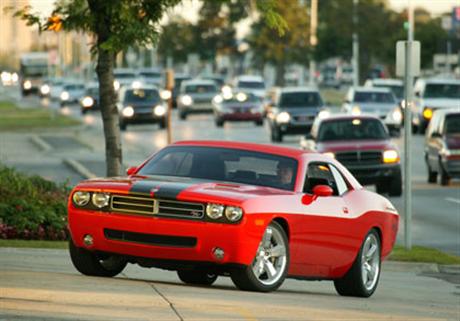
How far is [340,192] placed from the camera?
15250mm

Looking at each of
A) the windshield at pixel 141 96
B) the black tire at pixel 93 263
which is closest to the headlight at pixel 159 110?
Result: the windshield at pixel 141 96

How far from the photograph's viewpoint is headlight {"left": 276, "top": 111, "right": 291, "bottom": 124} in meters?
54.7

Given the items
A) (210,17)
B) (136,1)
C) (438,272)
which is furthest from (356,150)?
(210,17)

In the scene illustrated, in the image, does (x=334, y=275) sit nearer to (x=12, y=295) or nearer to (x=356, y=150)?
(x=12, y=295)

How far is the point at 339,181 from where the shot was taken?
50.3 feet

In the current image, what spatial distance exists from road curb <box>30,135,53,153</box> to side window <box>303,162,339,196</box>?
36.3 m

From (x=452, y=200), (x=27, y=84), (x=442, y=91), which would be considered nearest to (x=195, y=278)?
(x=452, y=200)

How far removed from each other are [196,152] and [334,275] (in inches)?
71.0

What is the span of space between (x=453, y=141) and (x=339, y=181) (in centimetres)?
2115

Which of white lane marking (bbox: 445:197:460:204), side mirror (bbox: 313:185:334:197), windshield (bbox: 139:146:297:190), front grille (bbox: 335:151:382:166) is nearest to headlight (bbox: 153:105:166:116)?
front grille (bbox: 335:151:382:166)

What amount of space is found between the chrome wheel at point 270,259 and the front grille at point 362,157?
19306 mm

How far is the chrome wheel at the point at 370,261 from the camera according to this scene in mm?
15492

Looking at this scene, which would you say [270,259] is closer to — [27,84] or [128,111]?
[128,111]

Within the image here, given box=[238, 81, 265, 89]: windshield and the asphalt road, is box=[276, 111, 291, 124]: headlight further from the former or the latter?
the asphalt road
